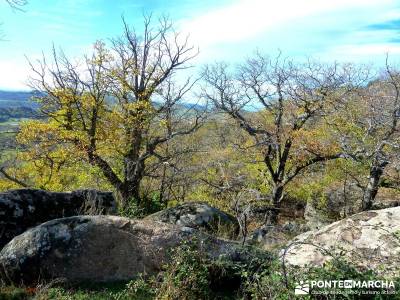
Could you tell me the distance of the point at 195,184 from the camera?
87.7ft

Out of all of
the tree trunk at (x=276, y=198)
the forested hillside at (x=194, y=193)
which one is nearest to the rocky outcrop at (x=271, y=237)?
the forested hillside at (x=194, y=193)

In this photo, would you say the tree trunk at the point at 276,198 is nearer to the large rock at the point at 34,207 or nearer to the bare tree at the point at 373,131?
the bare tree at the point at 373,131

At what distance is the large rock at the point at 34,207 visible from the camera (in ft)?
29.8

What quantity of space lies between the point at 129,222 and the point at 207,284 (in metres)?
2.19

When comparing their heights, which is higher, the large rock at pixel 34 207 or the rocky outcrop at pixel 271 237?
the large rock at pixel 34 207

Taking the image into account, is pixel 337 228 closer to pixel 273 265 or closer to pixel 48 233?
pixel 273 265

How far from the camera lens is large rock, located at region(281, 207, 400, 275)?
562 centimetres

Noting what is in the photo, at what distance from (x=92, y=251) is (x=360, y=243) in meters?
4.67

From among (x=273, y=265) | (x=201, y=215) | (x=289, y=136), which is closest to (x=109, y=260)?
(x=273, y=265)

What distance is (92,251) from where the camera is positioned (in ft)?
25.0

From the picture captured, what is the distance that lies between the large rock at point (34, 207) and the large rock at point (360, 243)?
5.27m

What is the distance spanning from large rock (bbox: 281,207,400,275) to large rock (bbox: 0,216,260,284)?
1442mm

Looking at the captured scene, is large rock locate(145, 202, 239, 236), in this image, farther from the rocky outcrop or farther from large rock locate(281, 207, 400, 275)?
large rock locate(281, 207, 400, 275)

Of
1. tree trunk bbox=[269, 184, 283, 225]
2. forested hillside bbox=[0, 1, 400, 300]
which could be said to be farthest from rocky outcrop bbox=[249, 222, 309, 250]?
tree trunk bbox=[269, 184, 283, 225]
